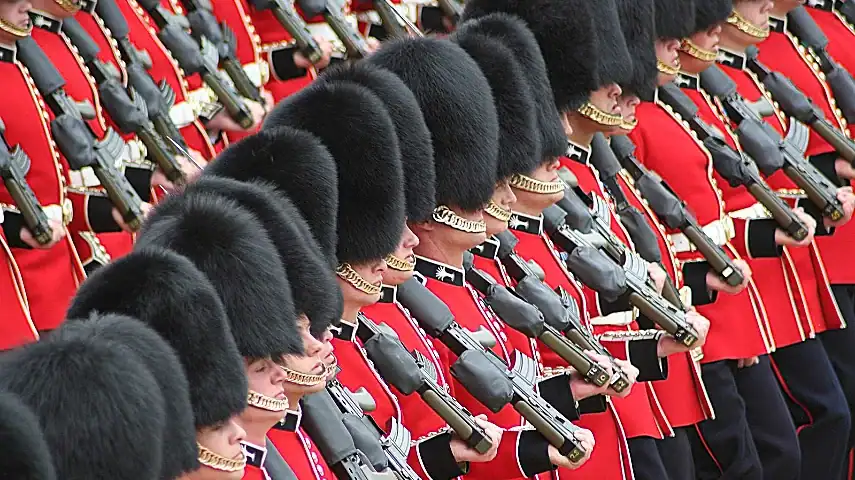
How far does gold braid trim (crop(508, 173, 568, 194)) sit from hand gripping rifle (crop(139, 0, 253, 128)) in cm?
108

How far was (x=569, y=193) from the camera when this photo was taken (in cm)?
510

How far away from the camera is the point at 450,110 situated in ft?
14.2

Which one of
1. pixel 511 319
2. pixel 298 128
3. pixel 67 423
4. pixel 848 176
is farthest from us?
pixel 848 176

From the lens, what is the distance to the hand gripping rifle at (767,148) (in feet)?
20.4

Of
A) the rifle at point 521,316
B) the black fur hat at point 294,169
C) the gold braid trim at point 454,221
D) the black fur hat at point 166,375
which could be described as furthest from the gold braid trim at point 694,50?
the black fur hat at point 166,375

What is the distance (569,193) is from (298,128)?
149 cm

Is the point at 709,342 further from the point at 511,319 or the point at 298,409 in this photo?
the point at 298,409

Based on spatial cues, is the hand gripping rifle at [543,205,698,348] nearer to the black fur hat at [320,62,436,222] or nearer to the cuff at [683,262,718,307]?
the cuff at [683,262,718,307]

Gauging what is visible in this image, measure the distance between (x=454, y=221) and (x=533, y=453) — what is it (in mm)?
602

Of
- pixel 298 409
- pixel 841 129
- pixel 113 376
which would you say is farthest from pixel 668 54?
pixel 113 376

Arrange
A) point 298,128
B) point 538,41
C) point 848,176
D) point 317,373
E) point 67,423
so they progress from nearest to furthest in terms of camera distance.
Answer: point 67,423 → point 317,373 → point 298,128 → point 538,41 → point 848,176

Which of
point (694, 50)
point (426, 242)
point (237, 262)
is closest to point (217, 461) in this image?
point (237, 262)

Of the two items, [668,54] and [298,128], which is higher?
[298,128]

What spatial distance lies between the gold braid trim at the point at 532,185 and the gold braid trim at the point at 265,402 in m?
1.66
